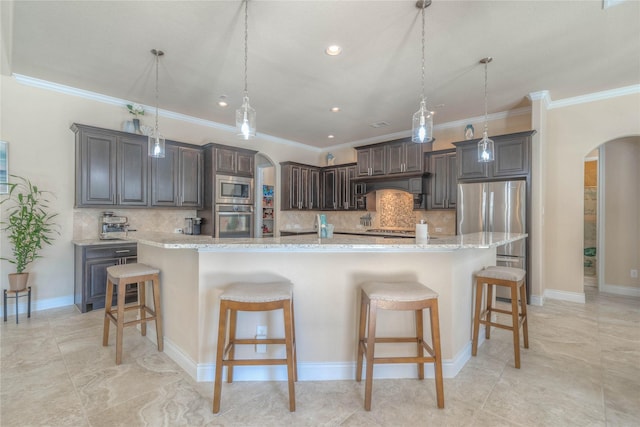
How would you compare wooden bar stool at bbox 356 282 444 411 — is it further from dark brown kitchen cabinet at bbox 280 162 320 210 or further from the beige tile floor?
dark brown kitchen cabinet at bbox 280 162 320 210

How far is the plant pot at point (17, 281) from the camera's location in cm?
338

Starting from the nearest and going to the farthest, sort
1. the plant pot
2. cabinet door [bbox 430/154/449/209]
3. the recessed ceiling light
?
1. the recessed ceiling light
2. the plant pot
3. cabinet door [bbox 430/154/449/209]

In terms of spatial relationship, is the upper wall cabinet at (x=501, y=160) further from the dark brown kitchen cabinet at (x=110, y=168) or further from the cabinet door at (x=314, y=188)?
the dark brown kitchen cabinet at (x=110, y=168)

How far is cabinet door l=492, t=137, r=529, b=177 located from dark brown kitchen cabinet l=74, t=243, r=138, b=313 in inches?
209

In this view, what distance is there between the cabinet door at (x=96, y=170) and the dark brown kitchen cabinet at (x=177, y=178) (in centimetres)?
52

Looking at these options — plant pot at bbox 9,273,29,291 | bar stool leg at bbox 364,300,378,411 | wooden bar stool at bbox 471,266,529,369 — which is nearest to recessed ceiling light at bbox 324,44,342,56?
bar stool leg at bbox 364,300,378,411

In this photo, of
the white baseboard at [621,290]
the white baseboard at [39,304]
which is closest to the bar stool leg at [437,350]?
the white baseboard at [39,304]

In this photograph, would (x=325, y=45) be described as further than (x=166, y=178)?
No

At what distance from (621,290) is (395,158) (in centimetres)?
404

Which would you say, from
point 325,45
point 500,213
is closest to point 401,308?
point 325,45

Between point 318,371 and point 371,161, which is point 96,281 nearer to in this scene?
point 318,371

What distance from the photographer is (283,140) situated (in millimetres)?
6594

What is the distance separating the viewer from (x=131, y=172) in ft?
13.8

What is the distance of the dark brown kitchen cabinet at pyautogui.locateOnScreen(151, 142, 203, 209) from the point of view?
4.47 meters
